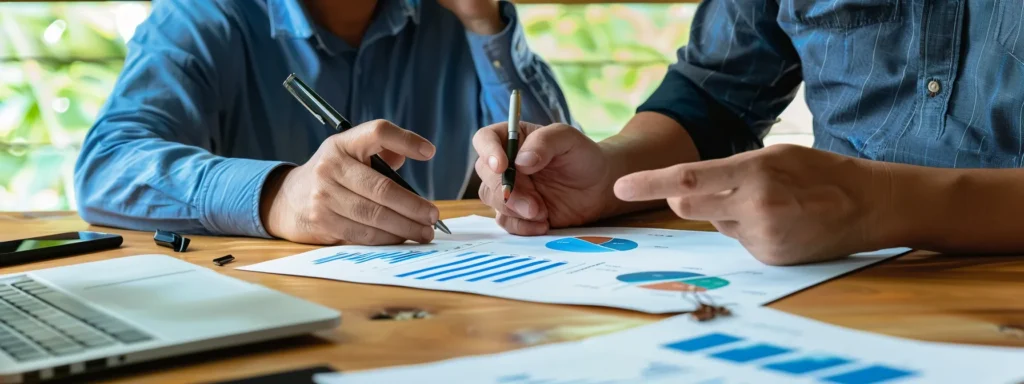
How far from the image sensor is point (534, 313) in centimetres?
60

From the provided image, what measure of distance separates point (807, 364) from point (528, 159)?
522 millimetres

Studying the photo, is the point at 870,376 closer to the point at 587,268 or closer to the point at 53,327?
the point at 587,268

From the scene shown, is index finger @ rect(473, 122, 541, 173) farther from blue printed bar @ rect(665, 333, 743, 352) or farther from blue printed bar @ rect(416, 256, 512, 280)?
blue printed bar @ rect(665, 333, 743, 352)

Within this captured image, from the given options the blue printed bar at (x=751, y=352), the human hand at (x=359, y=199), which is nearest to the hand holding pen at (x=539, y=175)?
the human hand at (x=359, y=199)

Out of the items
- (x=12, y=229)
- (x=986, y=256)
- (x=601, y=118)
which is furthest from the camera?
(x=601, y=118)

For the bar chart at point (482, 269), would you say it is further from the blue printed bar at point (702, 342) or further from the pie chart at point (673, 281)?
the blue printed bar at point (702, 342)

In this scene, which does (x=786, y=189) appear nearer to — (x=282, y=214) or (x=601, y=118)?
(x=282, y=214)

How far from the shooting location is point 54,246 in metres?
0.90

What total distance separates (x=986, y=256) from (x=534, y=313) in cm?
42

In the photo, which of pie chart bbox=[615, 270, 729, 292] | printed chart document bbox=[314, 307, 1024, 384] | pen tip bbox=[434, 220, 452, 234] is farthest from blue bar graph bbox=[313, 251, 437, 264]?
printed chart document bbox=[314, 307, 1024, 384]

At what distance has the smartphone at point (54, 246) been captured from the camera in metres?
0.86

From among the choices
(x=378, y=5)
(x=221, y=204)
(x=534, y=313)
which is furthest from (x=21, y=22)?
(x=534, y=313)

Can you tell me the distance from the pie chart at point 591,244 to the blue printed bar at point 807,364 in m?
0.36

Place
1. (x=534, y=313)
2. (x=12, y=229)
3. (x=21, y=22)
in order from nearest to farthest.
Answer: (x=534, y=313) → (x=12, y=229) → (x=21, y=22)
